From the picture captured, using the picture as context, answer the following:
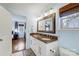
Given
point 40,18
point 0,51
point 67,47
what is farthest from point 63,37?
point 0,51

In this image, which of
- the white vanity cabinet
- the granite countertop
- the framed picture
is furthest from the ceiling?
the white vanity cabinet

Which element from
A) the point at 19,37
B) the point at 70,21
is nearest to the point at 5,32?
the point at 19,37

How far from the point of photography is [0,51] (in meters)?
1.41

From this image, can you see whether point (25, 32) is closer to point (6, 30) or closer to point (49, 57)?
point (6, 30)

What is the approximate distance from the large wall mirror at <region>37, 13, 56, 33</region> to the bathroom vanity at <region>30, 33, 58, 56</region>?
10 cm

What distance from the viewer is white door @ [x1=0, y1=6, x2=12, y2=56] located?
140 cm

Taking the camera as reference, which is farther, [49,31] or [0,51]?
[49,31]

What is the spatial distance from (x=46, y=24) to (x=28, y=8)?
38 cm

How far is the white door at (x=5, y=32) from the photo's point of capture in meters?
1.40

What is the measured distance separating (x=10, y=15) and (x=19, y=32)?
11.6 inches

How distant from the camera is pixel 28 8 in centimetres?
146

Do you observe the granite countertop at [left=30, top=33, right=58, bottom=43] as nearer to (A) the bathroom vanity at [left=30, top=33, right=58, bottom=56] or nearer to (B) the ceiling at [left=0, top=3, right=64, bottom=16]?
(A) the bathroom vanity at [left=30, top=33, right=58, bottom=56]

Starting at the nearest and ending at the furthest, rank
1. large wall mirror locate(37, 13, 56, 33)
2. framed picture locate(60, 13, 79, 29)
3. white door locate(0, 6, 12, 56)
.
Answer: framed picture locate(60, 13, 79, 29) < white door locate(0, 6, 12, 56) < large wall mirror locate(37, 13, 56, 33)

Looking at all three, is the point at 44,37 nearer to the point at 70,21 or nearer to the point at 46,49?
the point at 46,49
